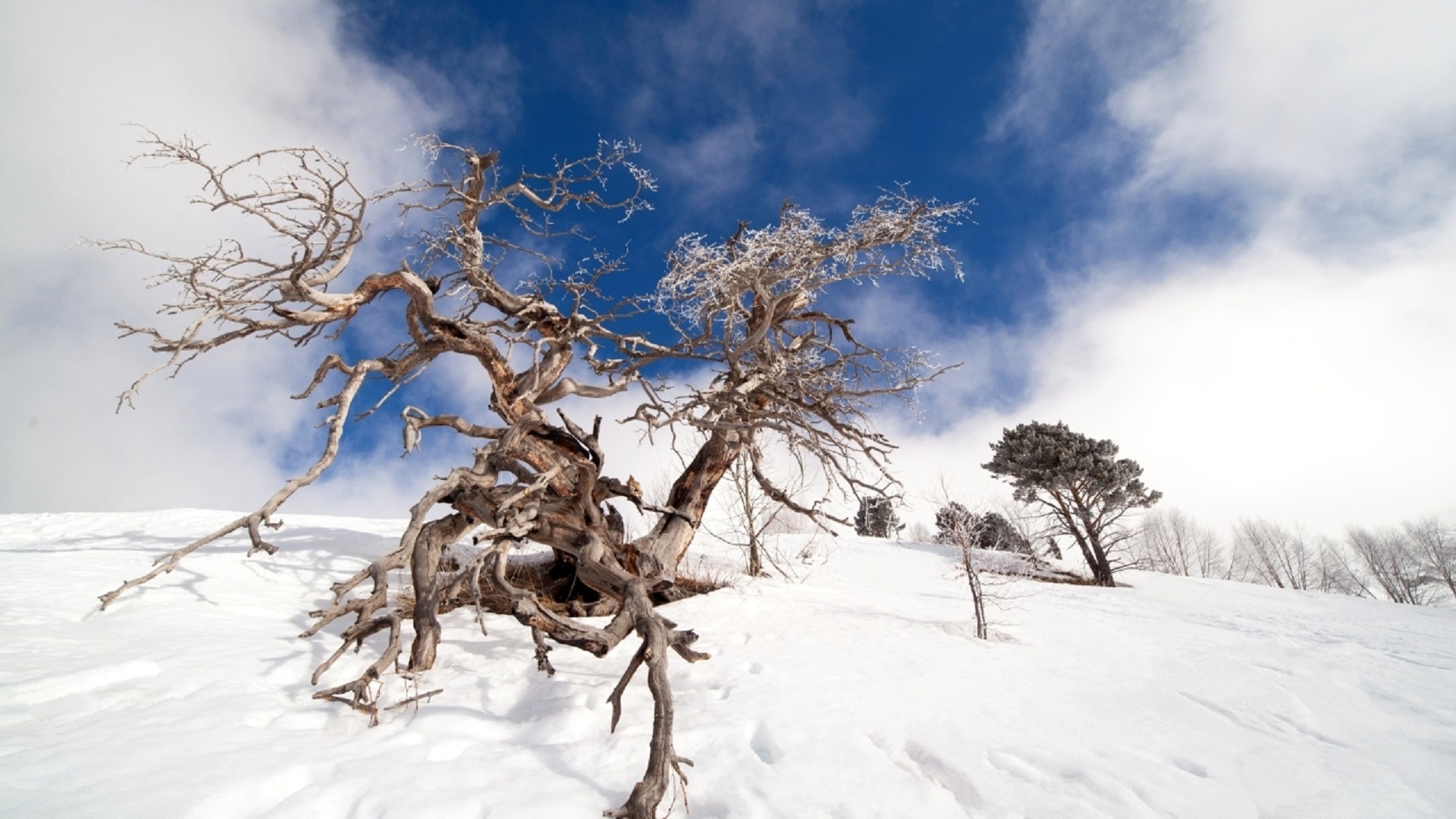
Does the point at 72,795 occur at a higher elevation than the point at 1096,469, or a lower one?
lower

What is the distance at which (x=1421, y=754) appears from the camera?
323cm

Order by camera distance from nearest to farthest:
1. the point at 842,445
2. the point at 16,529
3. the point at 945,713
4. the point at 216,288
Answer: the point at 945,713 < the point at 216,288 < the point at 842,445 < the point at 16,529

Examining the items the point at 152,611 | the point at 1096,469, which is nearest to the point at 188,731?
the point at 152,611

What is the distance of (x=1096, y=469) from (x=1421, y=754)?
1737 centimetres

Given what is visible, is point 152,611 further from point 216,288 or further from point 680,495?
point 680,495

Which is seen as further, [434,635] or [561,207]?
[561,207]

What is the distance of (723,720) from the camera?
3.46m

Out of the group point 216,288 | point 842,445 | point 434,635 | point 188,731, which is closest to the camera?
point 188,731

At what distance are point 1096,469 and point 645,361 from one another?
58.1ft

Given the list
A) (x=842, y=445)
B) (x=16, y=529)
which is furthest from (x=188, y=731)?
(x=16, y=529)

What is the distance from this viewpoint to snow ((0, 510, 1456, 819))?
2.38 m

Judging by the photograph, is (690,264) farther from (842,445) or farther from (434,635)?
(434,635)

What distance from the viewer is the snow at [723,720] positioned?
7.82 ft

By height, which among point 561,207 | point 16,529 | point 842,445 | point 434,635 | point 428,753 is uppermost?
point 561,207
